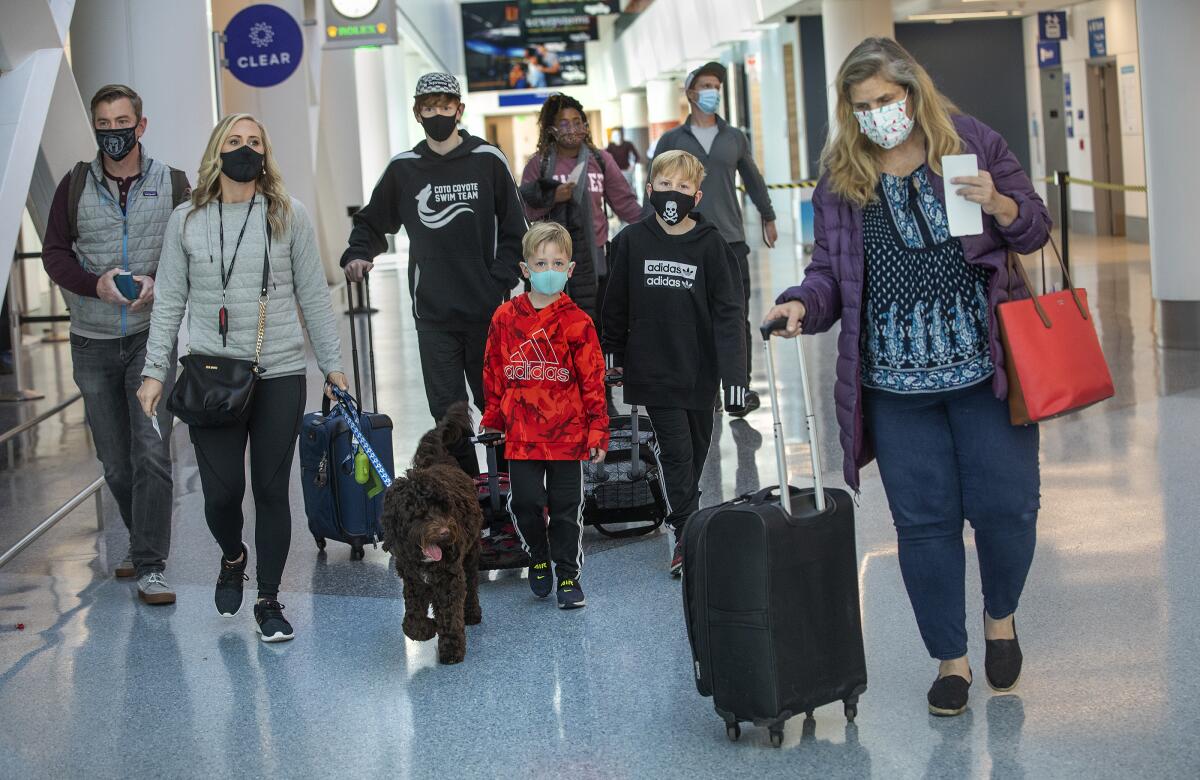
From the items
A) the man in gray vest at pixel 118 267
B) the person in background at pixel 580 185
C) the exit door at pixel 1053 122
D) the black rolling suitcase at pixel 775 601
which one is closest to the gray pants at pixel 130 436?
the man in gray vest at pixel 118 267

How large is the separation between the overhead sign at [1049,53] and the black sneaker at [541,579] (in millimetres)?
19311

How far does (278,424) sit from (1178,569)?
3150 millimetres

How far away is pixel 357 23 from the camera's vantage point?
17562mm

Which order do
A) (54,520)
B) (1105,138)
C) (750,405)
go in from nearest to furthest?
(54,520), (750,405), (1105,138)

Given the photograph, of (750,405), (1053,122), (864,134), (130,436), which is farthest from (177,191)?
(1053,122)

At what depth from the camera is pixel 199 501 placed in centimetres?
748

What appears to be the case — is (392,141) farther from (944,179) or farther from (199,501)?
(944,179)

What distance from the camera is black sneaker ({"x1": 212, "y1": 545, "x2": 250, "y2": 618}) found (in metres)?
5.25

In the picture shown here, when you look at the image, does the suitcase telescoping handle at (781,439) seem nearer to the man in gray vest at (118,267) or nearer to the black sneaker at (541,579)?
the black sneaker at (541,579)

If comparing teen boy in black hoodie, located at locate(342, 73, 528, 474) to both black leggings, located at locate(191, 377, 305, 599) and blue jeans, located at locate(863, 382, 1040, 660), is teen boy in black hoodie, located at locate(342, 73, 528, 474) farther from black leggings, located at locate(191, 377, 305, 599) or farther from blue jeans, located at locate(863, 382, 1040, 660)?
blue jeans, located at locate(863, 382, 1040, 660)

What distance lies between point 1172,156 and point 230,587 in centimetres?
755

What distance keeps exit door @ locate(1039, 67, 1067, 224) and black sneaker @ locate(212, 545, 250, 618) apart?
20.4 meters

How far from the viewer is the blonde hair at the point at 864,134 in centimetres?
369

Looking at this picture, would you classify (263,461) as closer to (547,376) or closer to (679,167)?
(547,376)
